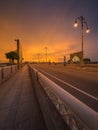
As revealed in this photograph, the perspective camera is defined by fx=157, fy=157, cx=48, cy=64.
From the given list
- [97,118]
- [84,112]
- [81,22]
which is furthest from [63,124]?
[81,22]

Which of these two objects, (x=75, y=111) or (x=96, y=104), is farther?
(x=96, y=104)

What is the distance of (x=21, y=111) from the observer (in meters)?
5.51

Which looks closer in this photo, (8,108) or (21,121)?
(21,121)

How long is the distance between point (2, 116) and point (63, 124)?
333 centimetres

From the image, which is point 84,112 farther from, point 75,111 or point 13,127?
point 13,127

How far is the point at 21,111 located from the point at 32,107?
1.94 feet

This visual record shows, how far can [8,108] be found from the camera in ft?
19.4

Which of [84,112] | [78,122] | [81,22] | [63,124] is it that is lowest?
[63,124]

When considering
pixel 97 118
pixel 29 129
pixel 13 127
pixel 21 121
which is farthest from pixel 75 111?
pixel 21 121

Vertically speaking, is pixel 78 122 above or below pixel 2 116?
above

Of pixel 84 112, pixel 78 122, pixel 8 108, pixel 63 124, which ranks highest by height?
pixel 84 112

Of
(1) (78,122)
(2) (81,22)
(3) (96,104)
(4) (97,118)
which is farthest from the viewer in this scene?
(2) (81,22)

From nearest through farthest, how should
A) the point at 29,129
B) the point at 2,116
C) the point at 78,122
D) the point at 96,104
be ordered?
the point at 78,122, the point at 29,129, the point at 2,116, the point at 96,104

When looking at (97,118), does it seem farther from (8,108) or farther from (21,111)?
(8,108)
